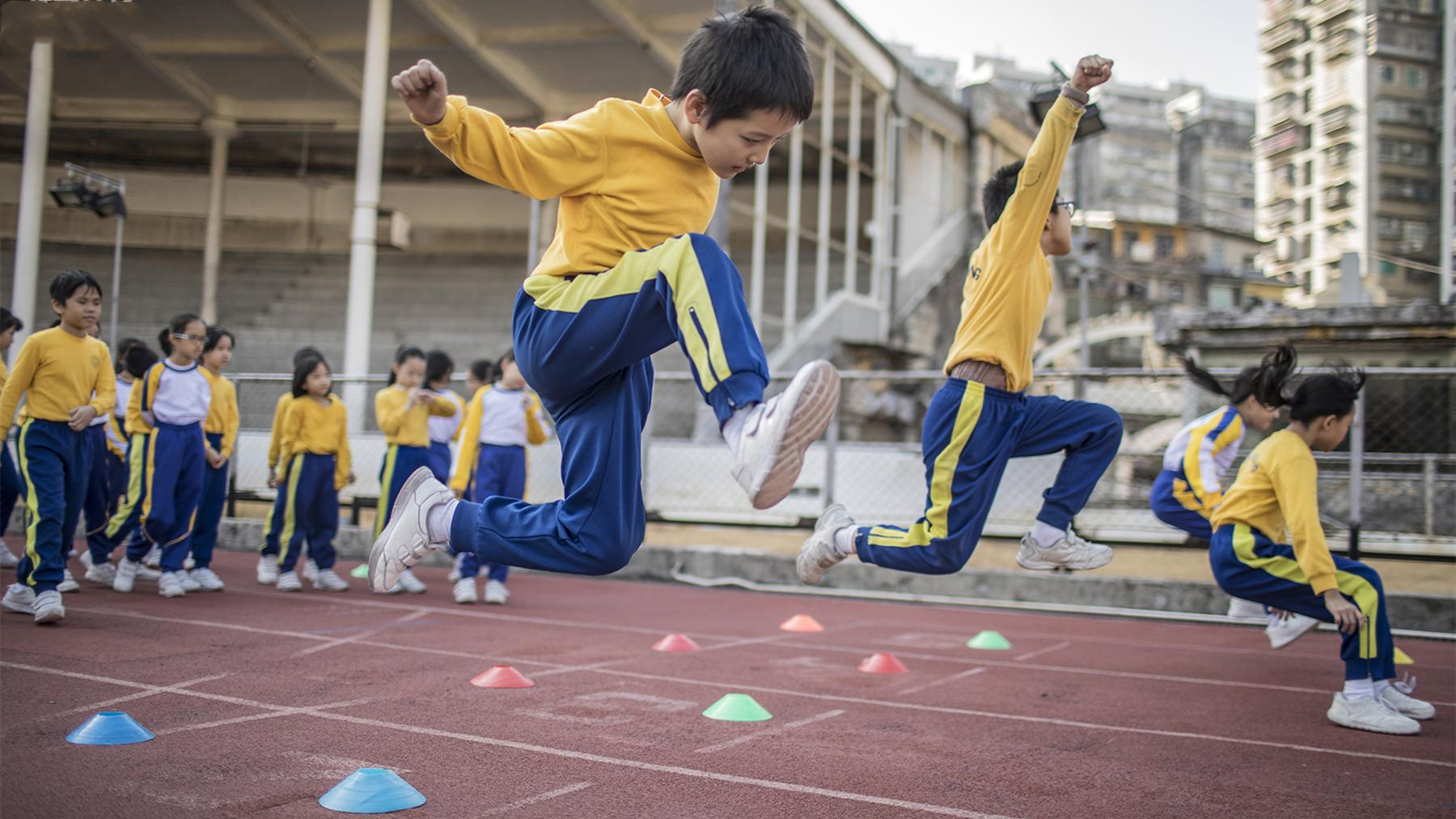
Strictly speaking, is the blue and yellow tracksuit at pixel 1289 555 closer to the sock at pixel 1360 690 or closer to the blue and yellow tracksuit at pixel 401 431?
the sock at pixel 1360 690

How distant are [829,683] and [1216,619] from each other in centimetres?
410

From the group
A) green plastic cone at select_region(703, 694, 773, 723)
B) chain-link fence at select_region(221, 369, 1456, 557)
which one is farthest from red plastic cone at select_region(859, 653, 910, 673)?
chain-link fence at select_region(221, 369, 1456, 557)

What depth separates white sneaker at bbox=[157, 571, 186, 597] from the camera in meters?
7.12

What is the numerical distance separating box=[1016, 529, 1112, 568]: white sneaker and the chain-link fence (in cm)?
419

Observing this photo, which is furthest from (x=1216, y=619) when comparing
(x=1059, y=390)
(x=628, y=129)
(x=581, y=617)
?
(x=628, y=129)

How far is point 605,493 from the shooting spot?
10.3ft

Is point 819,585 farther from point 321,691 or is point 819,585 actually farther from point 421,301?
point 421,301

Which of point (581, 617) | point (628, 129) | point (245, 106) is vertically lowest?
point (581, 617)

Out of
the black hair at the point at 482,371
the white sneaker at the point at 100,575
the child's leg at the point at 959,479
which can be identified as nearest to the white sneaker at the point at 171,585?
the white sneaker at the point at 100,575

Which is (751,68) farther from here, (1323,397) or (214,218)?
(214,218)

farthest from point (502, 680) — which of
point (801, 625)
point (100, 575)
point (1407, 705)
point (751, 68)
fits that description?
point (100, 575)

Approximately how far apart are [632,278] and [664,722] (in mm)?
2036

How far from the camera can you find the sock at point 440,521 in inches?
134

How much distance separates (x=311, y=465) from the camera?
7867 millimetres
